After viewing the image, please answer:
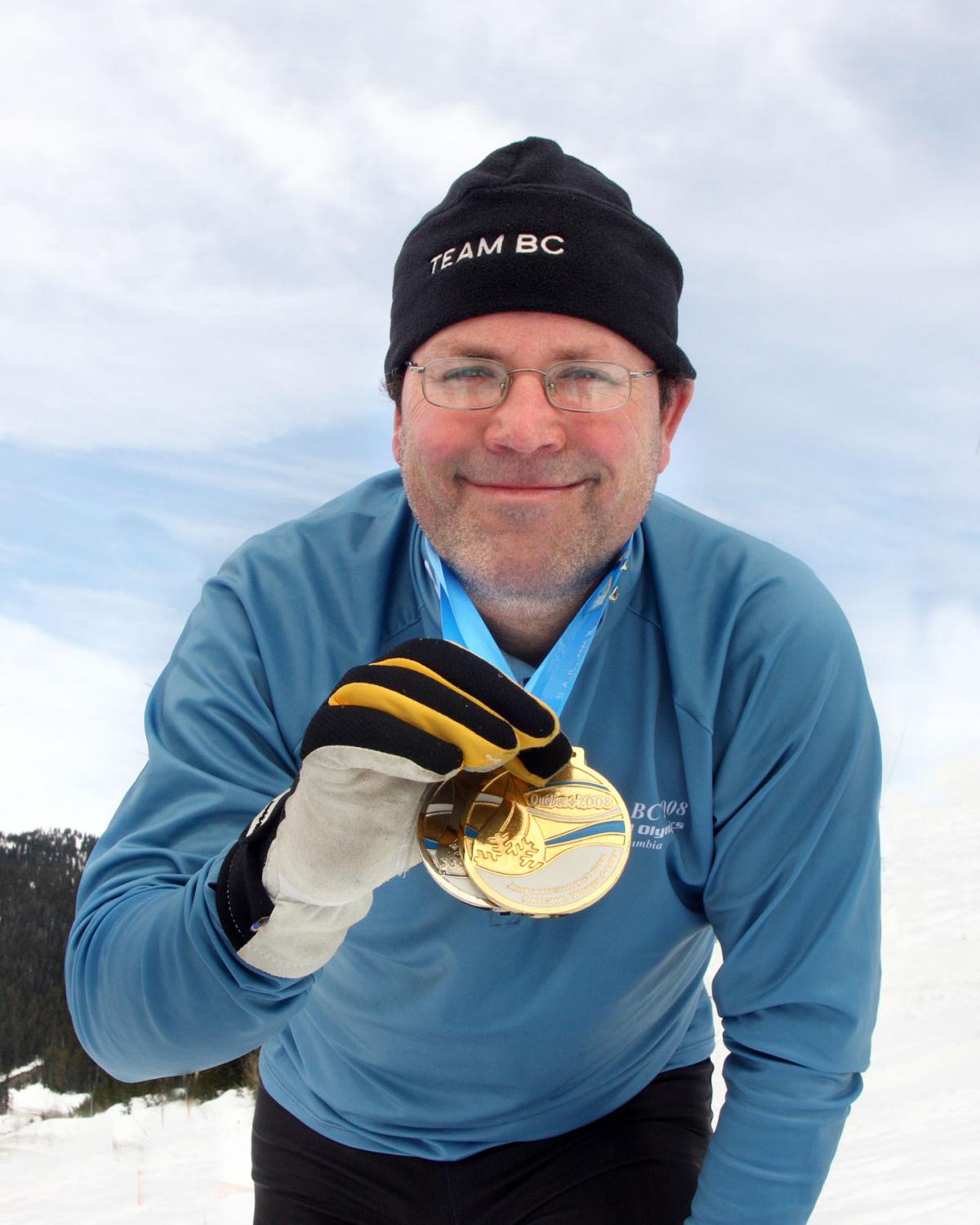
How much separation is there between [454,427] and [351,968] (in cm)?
145

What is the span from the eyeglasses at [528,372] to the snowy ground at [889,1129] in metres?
3.54

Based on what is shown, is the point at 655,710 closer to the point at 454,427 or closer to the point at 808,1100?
the point at 454,427

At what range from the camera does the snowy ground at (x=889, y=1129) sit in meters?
4.70

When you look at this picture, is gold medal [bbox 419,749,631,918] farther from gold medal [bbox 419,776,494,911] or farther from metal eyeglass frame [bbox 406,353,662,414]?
metal eyeglass frame [bbox 406,353,662,414]

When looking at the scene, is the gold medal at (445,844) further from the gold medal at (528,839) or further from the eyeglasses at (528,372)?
the eyeglasses at (528,372)

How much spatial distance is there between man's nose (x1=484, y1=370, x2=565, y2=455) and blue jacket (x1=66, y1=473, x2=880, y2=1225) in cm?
41

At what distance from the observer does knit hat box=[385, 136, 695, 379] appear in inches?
96.6

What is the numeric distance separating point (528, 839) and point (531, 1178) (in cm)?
121

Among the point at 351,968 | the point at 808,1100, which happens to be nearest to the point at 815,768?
the point at 808,1100

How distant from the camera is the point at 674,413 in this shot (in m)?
2.81

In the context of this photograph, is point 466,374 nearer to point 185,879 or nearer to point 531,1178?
point 185,879

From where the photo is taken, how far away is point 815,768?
2.35 meters

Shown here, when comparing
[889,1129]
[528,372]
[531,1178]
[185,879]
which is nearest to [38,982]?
[889,1129]

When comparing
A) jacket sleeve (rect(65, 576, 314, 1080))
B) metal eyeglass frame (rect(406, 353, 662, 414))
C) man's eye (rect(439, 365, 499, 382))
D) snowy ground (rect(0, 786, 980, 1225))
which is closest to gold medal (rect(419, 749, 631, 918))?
jacket sleeve (rect(65, 576, 314, 1080))
